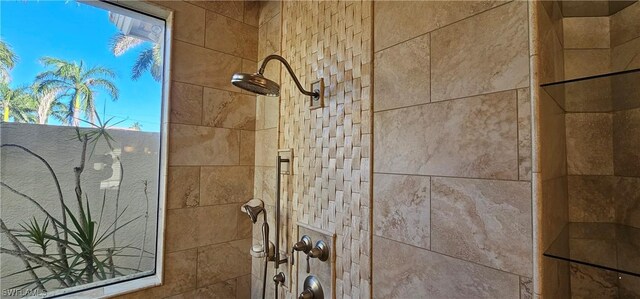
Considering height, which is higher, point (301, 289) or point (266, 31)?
point (266, 31)

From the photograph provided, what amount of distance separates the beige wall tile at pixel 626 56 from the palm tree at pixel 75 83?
6.45 feet

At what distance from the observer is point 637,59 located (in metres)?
0.74

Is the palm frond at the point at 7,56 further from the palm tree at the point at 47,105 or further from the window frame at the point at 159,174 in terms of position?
the window frame at the point at 159,174

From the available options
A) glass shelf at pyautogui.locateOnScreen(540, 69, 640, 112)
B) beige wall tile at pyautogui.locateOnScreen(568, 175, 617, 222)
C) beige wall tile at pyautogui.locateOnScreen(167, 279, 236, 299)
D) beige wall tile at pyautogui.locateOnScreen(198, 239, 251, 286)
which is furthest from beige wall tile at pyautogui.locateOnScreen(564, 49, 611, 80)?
beige wall tile at pyautogui.locateOnScreen(167, 279, 236, 299)

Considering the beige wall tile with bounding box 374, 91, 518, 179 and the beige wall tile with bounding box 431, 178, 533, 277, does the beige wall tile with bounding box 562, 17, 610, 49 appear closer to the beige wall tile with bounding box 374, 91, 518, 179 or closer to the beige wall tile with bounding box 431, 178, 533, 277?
the beige wall tile with bounding box 374, 91, 518, 179

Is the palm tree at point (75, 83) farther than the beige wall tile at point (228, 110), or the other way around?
the beige wall tile at point (228, 110)

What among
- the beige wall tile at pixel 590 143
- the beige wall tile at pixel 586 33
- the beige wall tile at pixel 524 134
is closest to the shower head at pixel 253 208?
the beige wall tile at pixel 524 134

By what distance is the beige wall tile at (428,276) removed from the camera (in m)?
0.68

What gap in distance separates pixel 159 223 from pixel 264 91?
0.89m

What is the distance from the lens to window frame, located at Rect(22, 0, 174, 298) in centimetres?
127

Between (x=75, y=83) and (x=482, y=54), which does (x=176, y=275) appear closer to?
(x=75, y=83)

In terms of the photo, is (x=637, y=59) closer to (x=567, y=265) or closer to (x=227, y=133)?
(x=567, y=265)

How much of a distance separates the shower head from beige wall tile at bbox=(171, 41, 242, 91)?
26.3 inches

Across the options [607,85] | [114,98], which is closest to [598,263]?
[607,85]
